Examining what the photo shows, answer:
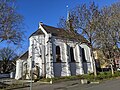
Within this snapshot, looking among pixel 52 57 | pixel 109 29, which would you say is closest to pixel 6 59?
pixel 52 57

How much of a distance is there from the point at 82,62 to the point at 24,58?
14.7 meters

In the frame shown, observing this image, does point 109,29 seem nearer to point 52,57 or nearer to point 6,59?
point 52,57

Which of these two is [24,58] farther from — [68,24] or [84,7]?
[84,7]

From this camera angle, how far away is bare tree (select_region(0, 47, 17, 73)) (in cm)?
6434

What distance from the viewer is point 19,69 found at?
133ft

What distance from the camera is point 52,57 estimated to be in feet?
117

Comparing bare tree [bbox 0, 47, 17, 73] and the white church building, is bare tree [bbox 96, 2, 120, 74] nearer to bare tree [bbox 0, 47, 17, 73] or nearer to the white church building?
the white church building

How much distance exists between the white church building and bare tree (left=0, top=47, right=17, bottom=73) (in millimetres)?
25886

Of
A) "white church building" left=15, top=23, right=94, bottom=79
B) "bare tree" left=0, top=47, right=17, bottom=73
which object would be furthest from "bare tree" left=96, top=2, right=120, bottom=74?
"bare tree" left=0, top=47, right=17, bottom=73

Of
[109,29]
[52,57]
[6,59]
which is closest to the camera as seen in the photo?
[109,29]

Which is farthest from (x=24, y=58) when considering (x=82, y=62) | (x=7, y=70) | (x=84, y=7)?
(x=7, y=70)

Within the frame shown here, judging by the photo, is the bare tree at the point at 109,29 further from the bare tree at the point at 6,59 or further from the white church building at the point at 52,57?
the bare tree at the point at 6,59

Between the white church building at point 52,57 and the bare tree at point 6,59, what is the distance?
25.9 m

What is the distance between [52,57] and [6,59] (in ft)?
119
